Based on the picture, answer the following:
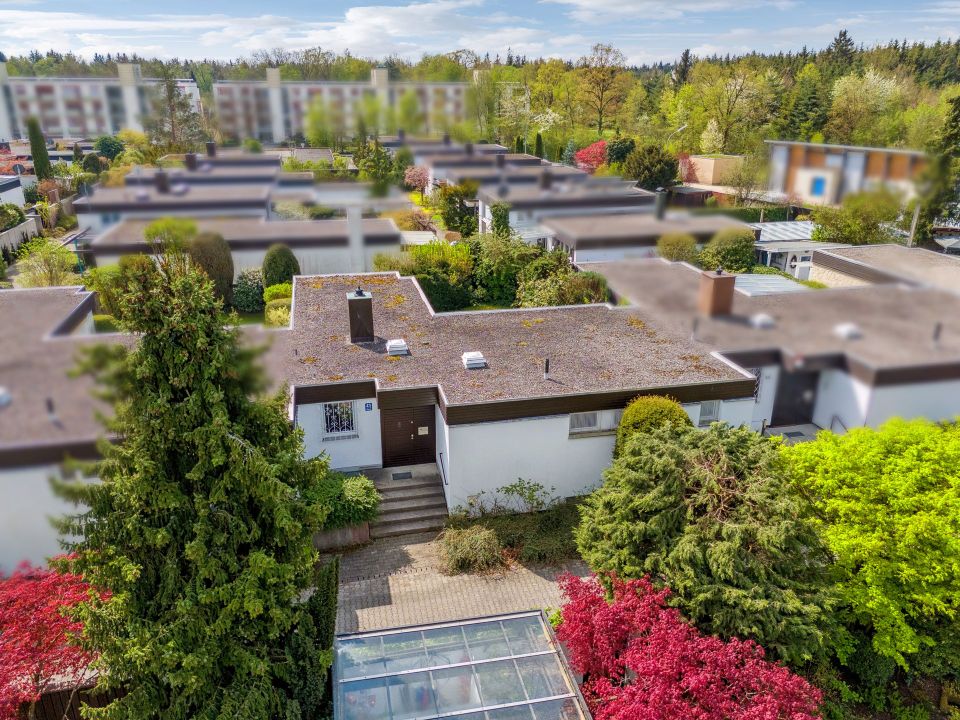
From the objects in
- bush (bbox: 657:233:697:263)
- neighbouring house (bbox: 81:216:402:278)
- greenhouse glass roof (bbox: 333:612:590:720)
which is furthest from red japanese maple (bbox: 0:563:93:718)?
bush (bbox: 657:233:697:263)

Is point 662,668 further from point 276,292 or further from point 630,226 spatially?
point 276,292

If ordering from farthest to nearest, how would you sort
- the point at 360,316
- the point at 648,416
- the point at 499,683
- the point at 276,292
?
1. the point at 276,292
2. the point at 360,316
3. the point at 648,416
4. the point at 499,683

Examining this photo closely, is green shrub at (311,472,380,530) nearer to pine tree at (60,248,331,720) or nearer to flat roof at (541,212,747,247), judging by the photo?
pine tree at (60,248,331,720)

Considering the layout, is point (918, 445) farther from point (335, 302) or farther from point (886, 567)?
point (335, 302)

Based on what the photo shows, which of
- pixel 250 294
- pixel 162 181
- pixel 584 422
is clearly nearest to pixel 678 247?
pixel 162 181

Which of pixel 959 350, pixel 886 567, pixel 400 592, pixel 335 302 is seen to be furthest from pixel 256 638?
pixel 335 302

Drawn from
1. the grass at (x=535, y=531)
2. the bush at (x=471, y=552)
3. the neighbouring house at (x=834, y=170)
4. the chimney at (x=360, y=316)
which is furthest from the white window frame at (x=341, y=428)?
the neighbouring house at (x=834, y=170)
